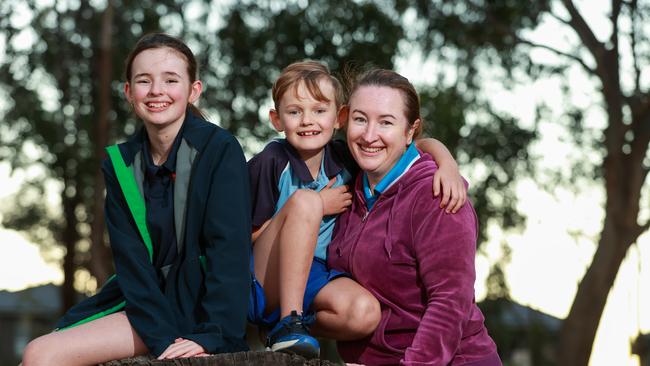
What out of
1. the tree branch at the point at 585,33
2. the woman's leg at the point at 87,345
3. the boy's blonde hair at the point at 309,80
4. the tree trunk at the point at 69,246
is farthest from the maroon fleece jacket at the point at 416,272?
the tree trunk at the point at 69,246

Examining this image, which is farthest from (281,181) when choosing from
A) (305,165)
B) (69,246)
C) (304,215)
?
(69,246)

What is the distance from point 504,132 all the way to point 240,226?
43.4 ft

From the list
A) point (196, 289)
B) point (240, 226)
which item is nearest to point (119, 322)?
point (196, 289)

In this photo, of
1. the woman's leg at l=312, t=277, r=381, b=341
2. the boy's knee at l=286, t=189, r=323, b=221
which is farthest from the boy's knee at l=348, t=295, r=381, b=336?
the boy's knee at l=286, t=189, r=323, b=221

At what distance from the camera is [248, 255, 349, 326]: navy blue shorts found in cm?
434

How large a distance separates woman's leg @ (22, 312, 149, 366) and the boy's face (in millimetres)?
1142

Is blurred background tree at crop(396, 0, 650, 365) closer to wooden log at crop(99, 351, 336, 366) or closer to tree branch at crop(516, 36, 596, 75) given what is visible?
tree branch at crop(516, 36, 596, 75)

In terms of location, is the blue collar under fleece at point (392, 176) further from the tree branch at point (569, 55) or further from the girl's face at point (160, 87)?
the tree branch at point (569, 55)

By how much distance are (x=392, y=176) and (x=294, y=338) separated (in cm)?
82

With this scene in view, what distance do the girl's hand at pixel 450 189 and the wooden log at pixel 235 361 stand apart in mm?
821

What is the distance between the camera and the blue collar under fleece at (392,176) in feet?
14.2

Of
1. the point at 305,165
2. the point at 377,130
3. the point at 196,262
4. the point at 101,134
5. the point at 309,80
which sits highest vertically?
the point at 101,134

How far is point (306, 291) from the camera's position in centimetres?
436

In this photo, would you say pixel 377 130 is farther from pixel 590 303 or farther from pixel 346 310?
pixel 590 303
